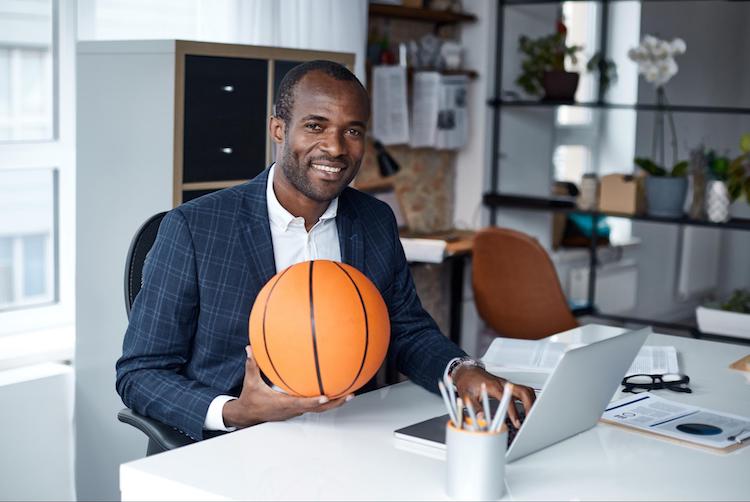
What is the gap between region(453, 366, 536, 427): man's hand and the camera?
169cm

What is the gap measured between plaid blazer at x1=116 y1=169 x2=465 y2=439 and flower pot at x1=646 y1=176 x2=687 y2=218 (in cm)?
264

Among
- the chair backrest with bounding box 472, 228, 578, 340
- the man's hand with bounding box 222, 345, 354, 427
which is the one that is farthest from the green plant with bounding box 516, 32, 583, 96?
the man's hand with bounding box 222, 345, 354, 427

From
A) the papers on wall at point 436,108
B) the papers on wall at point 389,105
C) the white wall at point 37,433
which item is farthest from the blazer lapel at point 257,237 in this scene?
the papers on wall at point 436,108

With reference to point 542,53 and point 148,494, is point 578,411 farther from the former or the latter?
point 542,53

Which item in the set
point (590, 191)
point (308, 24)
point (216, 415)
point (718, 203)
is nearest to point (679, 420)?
point (216, 415)

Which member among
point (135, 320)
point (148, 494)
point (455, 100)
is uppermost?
point (455, 100)

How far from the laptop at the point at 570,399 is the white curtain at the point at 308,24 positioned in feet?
7.57

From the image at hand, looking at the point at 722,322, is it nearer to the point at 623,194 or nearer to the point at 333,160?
the point at 623,194

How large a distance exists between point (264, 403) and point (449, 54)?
3.41 metres

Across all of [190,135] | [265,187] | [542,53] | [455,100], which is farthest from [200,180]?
[542,53]

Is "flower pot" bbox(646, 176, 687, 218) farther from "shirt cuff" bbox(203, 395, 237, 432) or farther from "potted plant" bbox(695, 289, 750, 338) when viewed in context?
"shirt cuff" bbox(203, 395, 237, 432)

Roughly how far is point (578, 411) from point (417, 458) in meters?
0.27

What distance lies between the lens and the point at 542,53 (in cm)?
482

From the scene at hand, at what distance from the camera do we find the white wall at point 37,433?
301 centimetres
